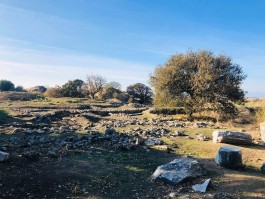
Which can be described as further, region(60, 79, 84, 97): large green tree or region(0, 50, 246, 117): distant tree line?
region(60, 79, 84, 97): large green tree

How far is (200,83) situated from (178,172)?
63.4 feet

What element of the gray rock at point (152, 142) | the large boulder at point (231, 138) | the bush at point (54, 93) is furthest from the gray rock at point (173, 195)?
the bush at point (54, 93)

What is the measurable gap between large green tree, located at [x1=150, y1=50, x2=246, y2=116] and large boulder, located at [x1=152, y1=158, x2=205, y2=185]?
18232 millimetres

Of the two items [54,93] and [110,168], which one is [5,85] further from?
[110,168]

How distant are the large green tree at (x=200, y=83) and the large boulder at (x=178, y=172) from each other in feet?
59.8

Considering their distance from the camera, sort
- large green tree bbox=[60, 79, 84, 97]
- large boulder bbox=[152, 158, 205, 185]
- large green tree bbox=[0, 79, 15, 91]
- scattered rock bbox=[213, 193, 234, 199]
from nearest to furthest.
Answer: scattered rock bbox=[213, 193, 234, 199], large boulder bbox=[152, 158, 205, 185], large green tree bbox=[60, 79, 84, 97], large green tree bbox=[0, 79, 15, 91]

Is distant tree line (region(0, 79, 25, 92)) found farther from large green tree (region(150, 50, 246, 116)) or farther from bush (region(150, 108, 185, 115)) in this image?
large green tree (region(150, 50, 246, 116))

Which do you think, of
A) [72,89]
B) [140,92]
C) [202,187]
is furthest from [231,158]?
[72,89]

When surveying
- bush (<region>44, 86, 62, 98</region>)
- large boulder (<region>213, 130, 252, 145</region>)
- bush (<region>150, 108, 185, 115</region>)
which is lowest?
large boulder (<region>213, 130, 252, 145</region>)

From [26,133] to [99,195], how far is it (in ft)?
31.6

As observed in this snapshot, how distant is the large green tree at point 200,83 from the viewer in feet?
90.7

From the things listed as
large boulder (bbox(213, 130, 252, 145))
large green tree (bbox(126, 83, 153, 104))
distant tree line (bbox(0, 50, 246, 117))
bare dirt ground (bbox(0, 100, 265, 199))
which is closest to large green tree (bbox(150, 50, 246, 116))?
distant tree line (bbox(0, 50, 246, 117))

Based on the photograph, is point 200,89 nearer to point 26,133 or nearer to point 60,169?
point 26,133

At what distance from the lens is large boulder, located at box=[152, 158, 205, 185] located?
29.7ft
